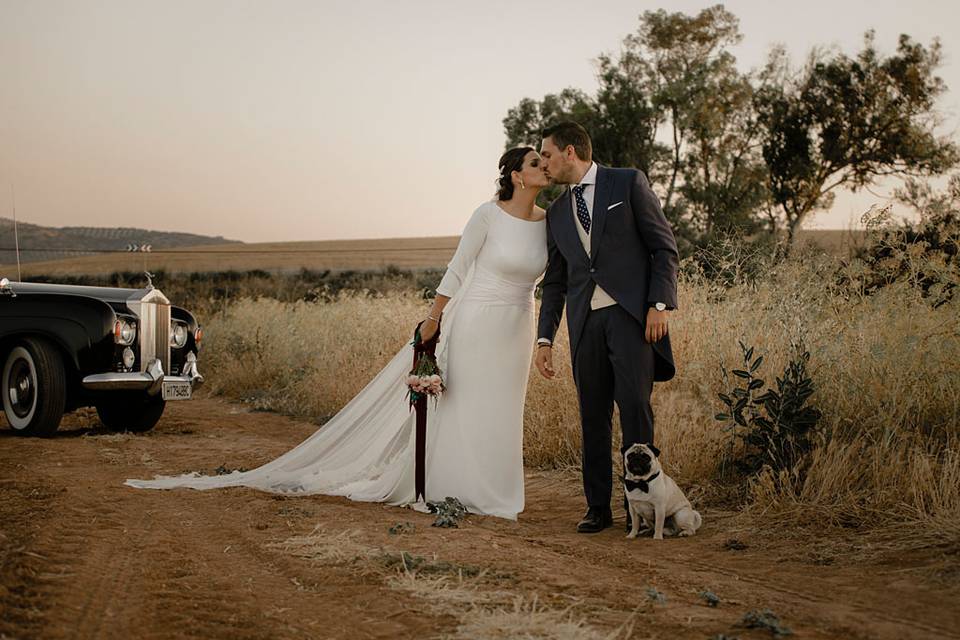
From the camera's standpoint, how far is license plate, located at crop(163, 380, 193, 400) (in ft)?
30.5

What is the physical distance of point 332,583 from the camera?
4.07m

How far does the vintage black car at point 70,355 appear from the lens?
8711 millimetres

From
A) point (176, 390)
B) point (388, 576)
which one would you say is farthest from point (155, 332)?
point (388, 576)

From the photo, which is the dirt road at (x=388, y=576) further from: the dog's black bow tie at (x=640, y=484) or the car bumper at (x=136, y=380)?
the car bumper at (x=136, y=380)

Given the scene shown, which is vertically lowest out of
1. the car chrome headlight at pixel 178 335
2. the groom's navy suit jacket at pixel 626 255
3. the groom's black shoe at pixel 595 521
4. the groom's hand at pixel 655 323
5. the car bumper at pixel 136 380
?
the groom's black shoe at pixel 595 521

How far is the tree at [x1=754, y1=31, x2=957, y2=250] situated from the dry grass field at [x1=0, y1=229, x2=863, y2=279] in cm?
1036

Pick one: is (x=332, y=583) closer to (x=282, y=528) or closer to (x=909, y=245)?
(x=282, y=528)

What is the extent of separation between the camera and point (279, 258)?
55125mm

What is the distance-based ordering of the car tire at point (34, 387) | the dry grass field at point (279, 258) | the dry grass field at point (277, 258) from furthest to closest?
the dry grass field at point (277, 258) → the dry grass field at point (279, 258) → the car tire at point (34, 387)

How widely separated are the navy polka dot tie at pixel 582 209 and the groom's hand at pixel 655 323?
63 centimetres

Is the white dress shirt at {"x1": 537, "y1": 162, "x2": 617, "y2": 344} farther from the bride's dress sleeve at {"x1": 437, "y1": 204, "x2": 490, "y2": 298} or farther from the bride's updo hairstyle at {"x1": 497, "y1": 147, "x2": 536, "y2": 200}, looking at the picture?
the bride's dress sleeve at {"x1": 437, "y1": 204, "x2": 490, "y2": 298}

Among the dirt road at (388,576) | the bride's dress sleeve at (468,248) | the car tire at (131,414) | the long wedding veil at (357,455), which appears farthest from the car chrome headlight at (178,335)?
the bride's dress sleeve at (468,248)

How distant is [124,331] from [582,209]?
565 cm

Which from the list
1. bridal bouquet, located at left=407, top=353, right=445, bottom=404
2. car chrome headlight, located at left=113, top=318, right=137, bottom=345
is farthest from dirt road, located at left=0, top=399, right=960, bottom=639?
car chrome headlight, located at left=113, top=318, right=137, bottom=345
